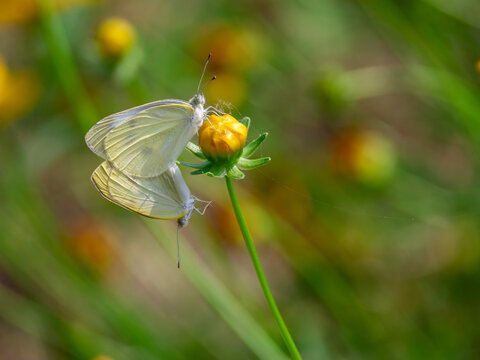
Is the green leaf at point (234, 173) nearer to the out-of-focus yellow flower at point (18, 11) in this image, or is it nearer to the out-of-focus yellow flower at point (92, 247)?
the out-of-focus yellow flower at point (92, 247)

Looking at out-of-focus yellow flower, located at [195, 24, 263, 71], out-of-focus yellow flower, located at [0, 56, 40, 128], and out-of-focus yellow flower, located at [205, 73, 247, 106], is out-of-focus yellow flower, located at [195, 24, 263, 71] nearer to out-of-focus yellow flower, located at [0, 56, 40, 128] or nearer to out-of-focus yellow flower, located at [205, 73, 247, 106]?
out-of-focus yellow flower, located at [205, 73, 247, 106]

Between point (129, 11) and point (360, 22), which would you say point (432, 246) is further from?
point (129, 11)

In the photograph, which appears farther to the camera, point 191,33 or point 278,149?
point 191,33

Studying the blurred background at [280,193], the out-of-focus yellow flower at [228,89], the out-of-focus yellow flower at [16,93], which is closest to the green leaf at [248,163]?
the blurred background at [280,193]

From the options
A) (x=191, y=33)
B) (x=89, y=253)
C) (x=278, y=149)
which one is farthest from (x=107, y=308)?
(x=191, y=33)

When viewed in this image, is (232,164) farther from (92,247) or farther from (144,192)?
(92,247)

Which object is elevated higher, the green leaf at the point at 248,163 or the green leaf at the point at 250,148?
the green leaf at the point at 250,148

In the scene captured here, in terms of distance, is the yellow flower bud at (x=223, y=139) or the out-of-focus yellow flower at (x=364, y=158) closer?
the yellow flower bud at (x=223, y=139)

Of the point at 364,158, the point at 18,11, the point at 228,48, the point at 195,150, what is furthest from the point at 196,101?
the point at 18,11
